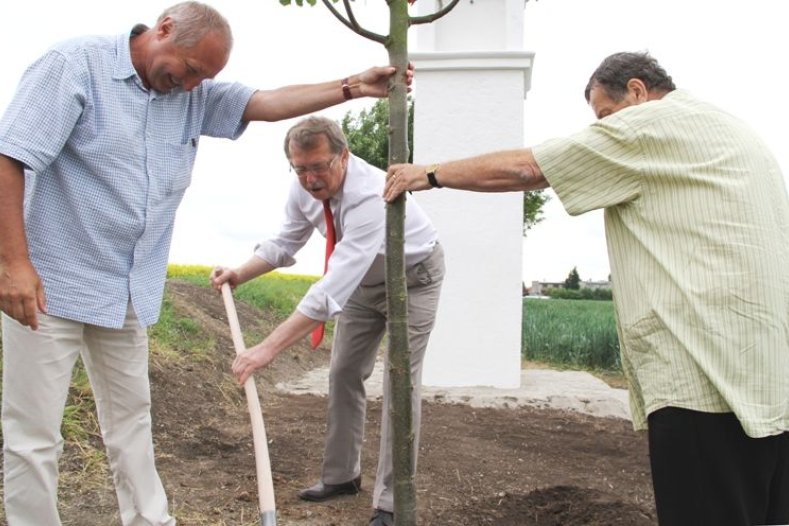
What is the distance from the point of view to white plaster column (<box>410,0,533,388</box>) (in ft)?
24.2

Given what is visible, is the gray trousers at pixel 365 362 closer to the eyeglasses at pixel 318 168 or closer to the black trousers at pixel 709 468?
the eyeglasses at pixel 318 168

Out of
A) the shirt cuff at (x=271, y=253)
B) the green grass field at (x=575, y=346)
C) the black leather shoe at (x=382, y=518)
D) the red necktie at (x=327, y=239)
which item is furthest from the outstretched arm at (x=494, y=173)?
the green grass field at (x=575, y=346)

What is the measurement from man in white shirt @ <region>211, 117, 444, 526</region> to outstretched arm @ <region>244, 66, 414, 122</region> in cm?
19

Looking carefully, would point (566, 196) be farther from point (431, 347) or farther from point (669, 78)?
point (431, 347)

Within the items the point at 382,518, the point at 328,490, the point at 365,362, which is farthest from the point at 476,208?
the point at 382,518

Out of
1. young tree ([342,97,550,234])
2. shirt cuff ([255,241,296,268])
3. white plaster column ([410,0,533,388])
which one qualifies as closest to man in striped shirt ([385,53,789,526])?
shirt cuff ([255,241,296,268])

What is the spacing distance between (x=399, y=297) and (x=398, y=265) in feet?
0.38

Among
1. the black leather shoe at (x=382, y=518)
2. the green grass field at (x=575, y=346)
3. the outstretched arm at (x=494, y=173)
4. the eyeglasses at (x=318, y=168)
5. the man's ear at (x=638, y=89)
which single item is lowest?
the green grass field at (x=575, y=346)

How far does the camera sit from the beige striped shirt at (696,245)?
234cm

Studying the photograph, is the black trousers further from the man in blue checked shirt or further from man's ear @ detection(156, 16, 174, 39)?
man's ear @ detection(156, 16, 174, 39)

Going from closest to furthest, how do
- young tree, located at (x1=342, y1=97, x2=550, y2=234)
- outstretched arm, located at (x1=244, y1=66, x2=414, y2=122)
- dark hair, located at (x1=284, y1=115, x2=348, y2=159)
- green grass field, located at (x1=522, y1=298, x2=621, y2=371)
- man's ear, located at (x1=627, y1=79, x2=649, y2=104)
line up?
man's ear, located at (x1=627, y1=79, x2=649, y2=104), outstretched arm, located at (x1=244, y1=66, x2=414, y2=122), dark hair, located at (x1=284, y1=115, x2=348, y2=159), green grass field, located at (x1=522, y1=298, x2=621, y2=371), young tree, located at (x1=342, y1=97, x2=550, y2=234)

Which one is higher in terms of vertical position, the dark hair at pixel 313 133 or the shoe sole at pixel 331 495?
the dark hair at pixel 313 133

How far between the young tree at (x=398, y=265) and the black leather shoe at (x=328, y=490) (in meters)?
1.19

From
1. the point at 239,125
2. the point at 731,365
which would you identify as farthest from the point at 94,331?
the point at 731,365
